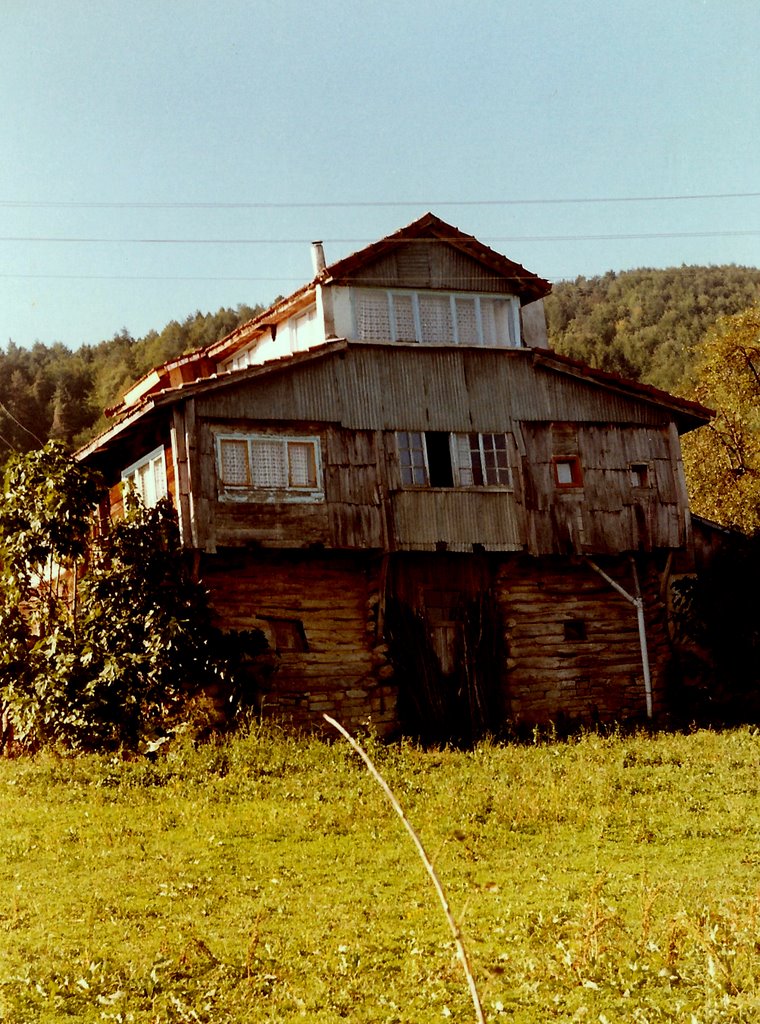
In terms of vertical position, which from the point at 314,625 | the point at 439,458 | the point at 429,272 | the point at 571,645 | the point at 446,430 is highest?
the point at 429,272

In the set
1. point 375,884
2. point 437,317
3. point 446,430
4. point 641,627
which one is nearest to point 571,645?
point 641,627

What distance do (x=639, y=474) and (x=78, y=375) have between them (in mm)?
62601

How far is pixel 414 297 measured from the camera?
2567 centimetres

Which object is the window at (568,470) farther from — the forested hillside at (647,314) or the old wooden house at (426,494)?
the forested hillside at (647,314)

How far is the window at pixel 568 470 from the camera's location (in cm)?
2619

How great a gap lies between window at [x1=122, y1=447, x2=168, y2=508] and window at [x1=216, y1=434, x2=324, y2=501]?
154 cm

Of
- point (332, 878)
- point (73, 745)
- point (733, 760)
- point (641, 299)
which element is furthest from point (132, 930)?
point (641, 299)

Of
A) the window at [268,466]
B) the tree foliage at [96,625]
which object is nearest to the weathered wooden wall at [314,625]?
the tree foliage at [96,625]

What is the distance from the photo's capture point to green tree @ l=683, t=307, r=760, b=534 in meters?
39.8

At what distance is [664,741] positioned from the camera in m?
22.0

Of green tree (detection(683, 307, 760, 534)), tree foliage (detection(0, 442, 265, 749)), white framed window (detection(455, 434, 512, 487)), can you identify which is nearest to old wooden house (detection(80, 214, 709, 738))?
white framed window (detection(455, 434, 512, 487))

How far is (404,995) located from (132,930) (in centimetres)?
302

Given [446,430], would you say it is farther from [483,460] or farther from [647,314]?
[647,314]

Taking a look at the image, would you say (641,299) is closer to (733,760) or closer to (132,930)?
(733,760)
